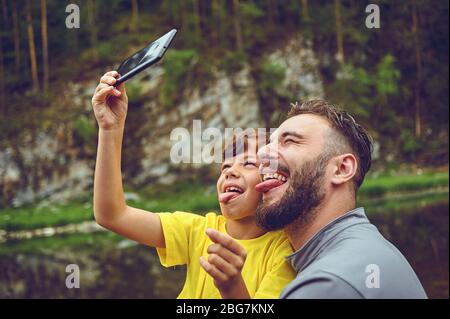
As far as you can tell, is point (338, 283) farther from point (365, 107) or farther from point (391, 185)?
point (365, 107)

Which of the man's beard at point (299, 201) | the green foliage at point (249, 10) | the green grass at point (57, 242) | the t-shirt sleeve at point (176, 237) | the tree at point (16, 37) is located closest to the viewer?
the man's beard at point (299, 201)

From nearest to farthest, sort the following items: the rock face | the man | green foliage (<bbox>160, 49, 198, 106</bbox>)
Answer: the man < the rock face < green foliage (<bbox>160, 49, 198, 106</bbox>)

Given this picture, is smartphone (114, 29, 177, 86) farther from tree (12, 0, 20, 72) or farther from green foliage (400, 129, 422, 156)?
tree (12, 0, 20, 72)

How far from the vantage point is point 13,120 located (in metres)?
23.2

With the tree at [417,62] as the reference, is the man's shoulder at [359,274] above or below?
below

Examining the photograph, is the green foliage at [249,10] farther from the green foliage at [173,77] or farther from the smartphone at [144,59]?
the smartphone at [144,59]

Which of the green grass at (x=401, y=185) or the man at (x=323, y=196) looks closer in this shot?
the man at (x=323, y=196)

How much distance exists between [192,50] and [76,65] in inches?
183

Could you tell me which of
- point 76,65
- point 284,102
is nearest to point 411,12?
point 284,102

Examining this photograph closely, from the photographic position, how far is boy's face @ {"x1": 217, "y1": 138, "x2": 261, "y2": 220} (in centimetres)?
234

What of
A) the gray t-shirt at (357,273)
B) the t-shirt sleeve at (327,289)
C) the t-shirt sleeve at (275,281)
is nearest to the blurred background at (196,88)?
the t-shirt sleeve at (275,281)

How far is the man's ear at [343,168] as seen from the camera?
194cm

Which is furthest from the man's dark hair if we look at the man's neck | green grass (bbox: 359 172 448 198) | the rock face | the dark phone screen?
the rock face

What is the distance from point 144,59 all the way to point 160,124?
21.3 metres
